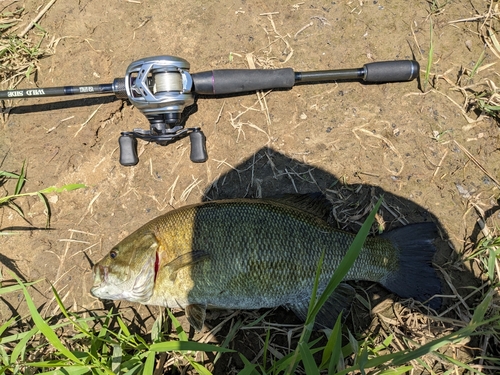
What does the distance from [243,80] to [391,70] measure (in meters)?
1.27

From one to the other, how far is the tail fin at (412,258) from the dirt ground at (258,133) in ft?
0.97

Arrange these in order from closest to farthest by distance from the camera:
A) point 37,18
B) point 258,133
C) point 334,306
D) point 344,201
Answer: point 334,306, point 344,201, point 258,133, point 37,18

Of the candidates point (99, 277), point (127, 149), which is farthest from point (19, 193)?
point (99, 277)

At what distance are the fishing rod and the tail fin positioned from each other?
1.32 metres

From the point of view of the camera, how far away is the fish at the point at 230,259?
261cm

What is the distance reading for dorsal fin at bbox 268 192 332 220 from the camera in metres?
2.88

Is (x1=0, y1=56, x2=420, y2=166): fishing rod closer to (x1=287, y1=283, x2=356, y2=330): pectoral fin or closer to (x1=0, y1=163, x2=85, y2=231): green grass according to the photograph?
(x1=0, y1=163, x2=85, y2=231): green grass

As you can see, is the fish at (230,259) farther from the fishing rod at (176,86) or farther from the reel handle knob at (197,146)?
the fishing rod at (176,86)

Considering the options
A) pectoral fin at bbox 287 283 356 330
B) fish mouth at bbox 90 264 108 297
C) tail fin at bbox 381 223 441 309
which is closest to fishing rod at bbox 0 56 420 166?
fish mouth at bbox 90 264 108 297

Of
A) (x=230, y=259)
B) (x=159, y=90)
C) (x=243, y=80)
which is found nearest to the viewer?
(x=230, y=259)

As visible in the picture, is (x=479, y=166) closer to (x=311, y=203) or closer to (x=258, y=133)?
(x=311, y=203)

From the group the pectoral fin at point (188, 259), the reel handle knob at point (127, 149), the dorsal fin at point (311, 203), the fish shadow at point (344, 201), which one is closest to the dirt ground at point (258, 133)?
the fish shadow at point (344, 201)

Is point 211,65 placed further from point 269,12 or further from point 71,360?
point 71,360

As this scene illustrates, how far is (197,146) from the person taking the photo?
3.05 m
